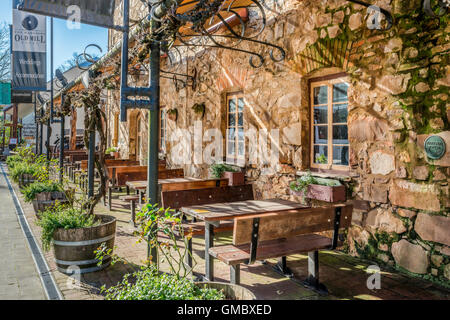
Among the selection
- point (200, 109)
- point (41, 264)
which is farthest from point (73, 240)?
point (200, 109)

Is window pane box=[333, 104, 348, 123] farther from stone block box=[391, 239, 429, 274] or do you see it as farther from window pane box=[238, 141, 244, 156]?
window pane box=[238, 141, 244, 156]

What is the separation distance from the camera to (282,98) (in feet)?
18.0

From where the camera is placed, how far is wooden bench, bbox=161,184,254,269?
4.18 m

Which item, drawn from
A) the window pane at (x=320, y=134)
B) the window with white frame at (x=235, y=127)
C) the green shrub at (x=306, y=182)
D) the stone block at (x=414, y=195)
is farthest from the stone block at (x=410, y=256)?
the window with white frame at (x=235, y=127)

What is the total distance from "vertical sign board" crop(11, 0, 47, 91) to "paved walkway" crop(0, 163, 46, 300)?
6299 millimetres

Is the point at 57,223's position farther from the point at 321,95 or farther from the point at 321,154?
the point at 321,95

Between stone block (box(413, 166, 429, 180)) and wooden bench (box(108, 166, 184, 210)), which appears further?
wooden bench (box(108, 166, 184, 210))

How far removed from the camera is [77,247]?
3594mm

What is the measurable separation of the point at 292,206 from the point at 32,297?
2756 millimetres

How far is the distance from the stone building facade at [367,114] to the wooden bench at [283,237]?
2.51 ft

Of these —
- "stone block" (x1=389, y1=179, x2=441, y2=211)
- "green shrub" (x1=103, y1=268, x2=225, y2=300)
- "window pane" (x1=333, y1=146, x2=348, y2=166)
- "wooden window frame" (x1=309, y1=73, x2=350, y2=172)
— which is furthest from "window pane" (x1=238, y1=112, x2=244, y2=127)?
"green shrub" (x1=103, y1=268, x2=225, y2=300)

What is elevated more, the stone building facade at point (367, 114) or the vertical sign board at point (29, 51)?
the vertical sign board at point (29, 51)

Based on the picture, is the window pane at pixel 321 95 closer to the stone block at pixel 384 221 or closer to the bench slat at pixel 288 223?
the stone block at pixel 384 221

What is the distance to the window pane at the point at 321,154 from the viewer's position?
496cm
